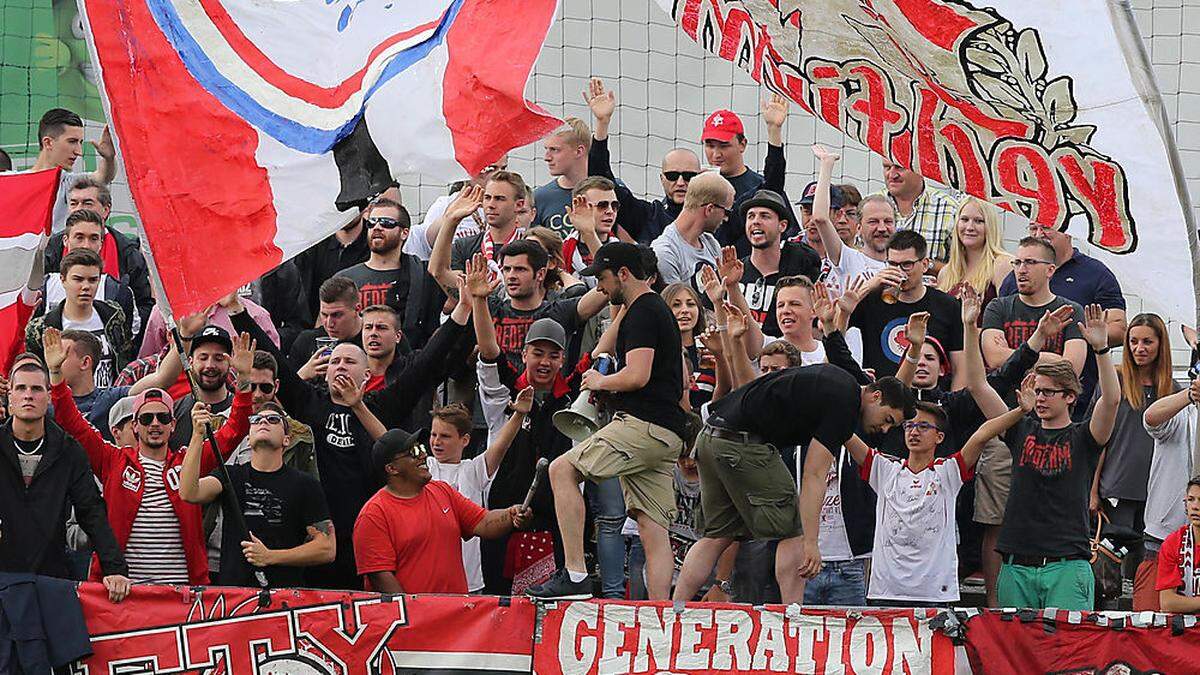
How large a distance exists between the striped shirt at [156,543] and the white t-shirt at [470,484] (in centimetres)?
136

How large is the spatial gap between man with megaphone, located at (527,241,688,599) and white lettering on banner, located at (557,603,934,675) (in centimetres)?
71

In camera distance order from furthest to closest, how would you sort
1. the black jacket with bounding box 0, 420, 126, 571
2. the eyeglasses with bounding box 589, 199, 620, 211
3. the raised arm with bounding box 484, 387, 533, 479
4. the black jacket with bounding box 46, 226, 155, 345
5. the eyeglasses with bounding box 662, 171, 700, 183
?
the eyeglasses with bounding box 662, 171, 700, 183
the black jacket with bounding box 46, 226, 155, 345
the eyeglasses with bounding box 589, 199, 620, 211
the raised arm with bounding box 484, 387, 533, 479
the black jacket with bounding box 0, 420, 126, 571

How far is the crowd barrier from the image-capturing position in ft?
26.6

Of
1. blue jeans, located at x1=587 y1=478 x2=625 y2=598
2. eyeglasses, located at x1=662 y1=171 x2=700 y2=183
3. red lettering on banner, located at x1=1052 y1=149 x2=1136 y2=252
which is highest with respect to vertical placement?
red lettering on banner, located at x1=1052 y1=149 x2=1136 y2=252

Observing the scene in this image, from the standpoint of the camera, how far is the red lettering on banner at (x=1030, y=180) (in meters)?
6.69

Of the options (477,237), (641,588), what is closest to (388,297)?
(477,237)

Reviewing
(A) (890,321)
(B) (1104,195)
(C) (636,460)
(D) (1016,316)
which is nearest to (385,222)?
(C) (636,460)

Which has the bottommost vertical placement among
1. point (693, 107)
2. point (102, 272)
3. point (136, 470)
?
point (136, 470)

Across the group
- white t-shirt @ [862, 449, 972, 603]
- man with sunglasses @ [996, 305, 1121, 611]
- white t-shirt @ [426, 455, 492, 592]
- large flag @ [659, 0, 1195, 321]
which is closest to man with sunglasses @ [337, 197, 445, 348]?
white t-shirt @ [426, 455, 492, 592]

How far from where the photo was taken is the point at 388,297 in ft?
35.5

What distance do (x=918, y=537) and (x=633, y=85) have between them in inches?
235

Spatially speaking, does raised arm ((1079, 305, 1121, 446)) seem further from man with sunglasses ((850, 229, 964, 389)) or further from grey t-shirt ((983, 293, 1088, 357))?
man with sunglasses ((850, 229, 964, 389))

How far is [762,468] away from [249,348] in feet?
8.53

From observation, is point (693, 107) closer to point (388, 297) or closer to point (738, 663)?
point (388, 297)
